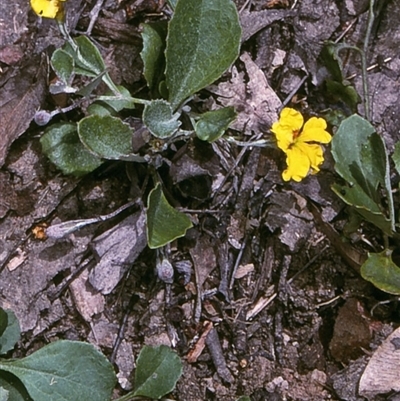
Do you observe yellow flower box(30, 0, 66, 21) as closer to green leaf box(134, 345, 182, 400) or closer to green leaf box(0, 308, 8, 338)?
→ green leaf box(0, 308, 8, 338)

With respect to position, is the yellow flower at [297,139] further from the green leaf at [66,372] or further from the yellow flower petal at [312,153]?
the green leaf at [66,372]

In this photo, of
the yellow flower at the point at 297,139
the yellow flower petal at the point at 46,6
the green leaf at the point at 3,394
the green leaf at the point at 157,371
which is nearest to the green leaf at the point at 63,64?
the yellow flower petal at the point at 46,6

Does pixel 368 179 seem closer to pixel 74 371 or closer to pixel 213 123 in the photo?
pixel 213 123

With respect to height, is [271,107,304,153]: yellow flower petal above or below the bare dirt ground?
above

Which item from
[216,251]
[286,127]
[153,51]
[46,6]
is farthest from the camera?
[216,251]

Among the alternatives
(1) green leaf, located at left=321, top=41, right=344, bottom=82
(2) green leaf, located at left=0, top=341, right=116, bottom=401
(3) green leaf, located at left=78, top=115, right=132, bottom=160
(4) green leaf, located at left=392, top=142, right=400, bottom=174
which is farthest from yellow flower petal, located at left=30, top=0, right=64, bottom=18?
(4) green leaf, located at left=392, top=142, right=400, bottom=174

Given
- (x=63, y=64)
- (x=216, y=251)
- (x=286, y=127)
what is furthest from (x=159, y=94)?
(x=216, y=251)
